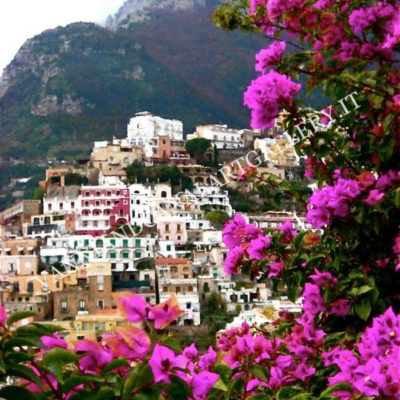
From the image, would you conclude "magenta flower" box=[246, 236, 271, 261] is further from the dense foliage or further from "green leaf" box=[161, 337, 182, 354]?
"green leaf" box=[161, 337, 182, 354]

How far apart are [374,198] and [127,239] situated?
3319 cm

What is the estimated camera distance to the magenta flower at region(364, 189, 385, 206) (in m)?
2.63

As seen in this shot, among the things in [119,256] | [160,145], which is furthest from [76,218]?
[160,145]

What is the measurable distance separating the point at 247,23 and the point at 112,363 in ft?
7.03

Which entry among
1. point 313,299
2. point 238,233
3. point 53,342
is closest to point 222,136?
point 238,233

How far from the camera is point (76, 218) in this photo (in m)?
39.8

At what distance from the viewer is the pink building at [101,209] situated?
39.6 metres

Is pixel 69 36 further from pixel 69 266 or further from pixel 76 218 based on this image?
pixel 69 266

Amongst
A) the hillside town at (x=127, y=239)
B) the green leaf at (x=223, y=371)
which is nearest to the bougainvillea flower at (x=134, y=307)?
the green leaf at (x=223, y=371)

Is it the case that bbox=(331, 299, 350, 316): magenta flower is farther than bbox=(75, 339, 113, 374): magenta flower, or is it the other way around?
bbox=(331, 299, 350, 316): magenta flower

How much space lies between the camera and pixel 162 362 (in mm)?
1478

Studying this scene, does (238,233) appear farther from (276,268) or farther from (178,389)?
(178,389)

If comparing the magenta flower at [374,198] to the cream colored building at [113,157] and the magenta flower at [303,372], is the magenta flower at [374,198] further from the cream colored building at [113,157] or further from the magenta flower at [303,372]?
the cream colored building at [113,157]

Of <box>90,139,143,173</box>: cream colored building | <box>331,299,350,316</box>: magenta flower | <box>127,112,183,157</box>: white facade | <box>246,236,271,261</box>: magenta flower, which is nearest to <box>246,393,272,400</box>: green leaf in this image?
<box>331,299,350,316</box>: magenta flower
